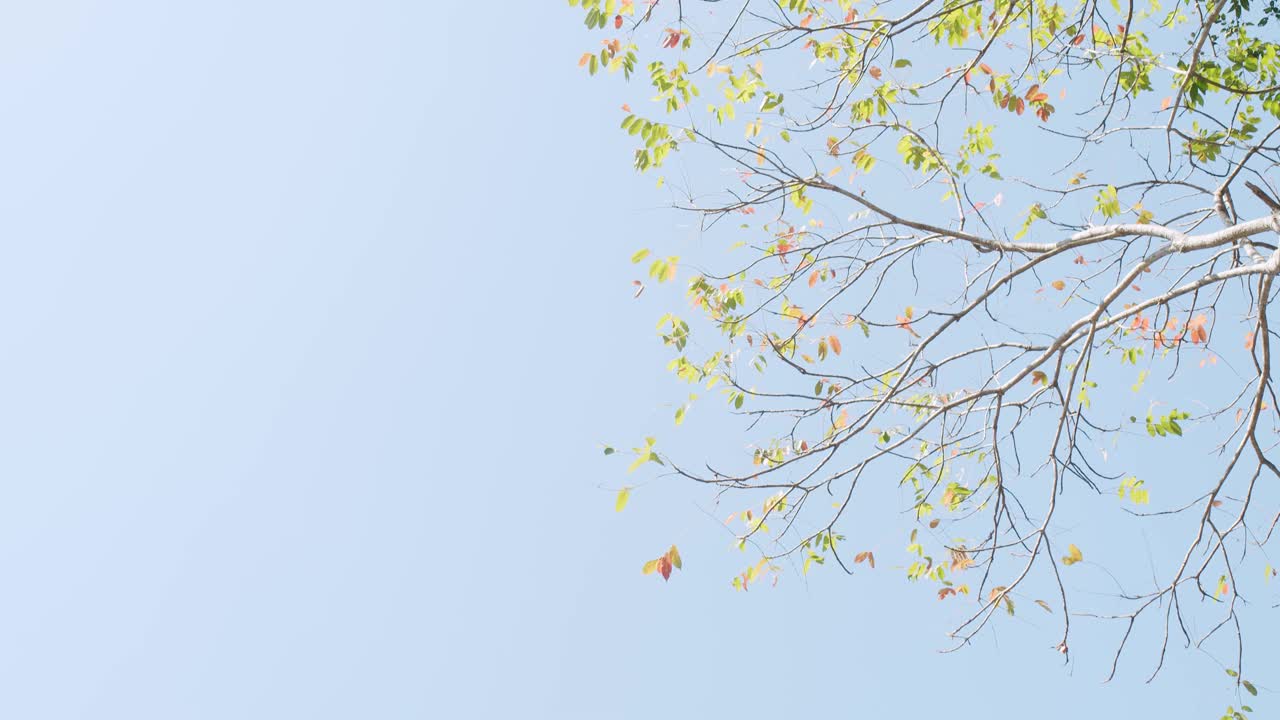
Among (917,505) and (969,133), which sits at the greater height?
(969,133)

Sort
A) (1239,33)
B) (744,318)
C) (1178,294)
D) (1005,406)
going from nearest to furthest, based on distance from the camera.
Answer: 1. (1178,294)
2. (1005,406)
3. (744,318)
4. (1239,33)

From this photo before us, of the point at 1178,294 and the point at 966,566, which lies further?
the point at 966,566

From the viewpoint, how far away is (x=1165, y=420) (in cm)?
406

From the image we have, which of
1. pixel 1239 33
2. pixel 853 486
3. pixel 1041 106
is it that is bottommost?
pixel 853 486

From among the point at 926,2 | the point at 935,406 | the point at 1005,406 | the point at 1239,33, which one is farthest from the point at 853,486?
the point at 1239,33

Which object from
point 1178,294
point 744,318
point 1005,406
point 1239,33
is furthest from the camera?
point 1239,33

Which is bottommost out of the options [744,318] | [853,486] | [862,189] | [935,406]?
[853,486]

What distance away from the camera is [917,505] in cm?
443

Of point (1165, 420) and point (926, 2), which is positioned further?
point (1165, 420)

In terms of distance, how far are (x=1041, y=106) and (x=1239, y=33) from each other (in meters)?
1.02

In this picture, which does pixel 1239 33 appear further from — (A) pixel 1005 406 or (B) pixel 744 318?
(B) pixel 744 318

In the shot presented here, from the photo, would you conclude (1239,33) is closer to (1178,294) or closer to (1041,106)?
(1041,106)

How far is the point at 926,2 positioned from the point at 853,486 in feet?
5.66

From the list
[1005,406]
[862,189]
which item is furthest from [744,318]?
[1005,406]
